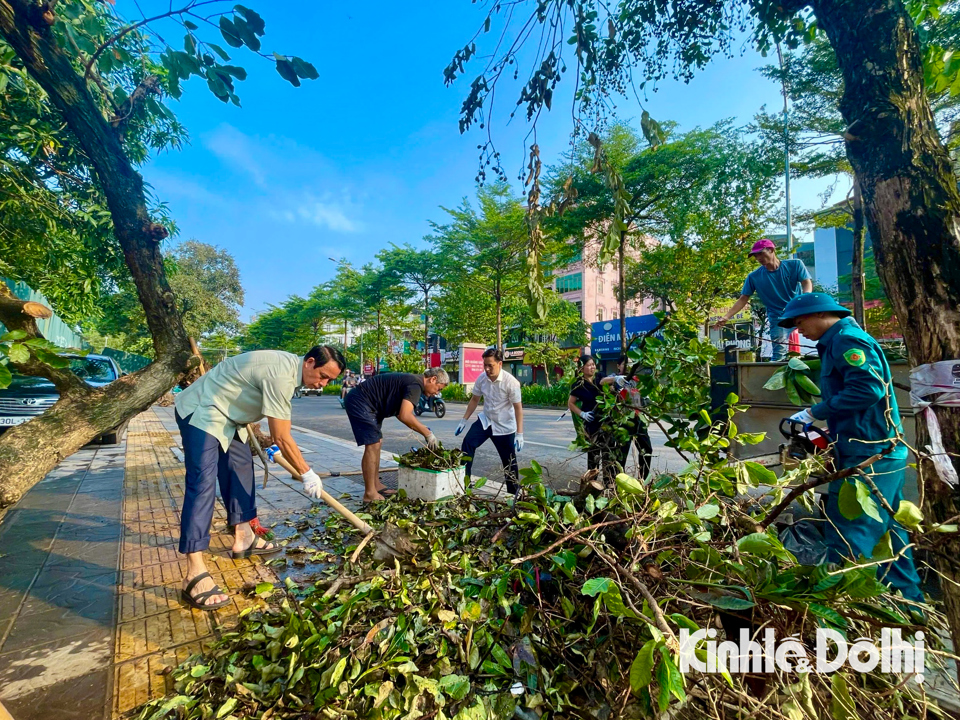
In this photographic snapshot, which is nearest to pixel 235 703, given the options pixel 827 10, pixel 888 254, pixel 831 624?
pixel 831 624

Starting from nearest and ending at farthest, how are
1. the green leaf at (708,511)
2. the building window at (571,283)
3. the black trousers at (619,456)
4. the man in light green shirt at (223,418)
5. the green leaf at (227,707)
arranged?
the green leaf at (227,707) < the green leaf at (708,511) < the man in light green shirt at (223,418) < the black trousers at (619,456) < the building window at (571,283)

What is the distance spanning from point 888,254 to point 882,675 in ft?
4.23

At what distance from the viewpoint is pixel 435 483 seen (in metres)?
3.84

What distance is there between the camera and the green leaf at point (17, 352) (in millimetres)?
1280

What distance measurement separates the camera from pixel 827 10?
1493mm

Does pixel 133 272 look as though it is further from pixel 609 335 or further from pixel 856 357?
pixel 609 335

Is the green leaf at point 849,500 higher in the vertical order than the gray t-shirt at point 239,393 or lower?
lower

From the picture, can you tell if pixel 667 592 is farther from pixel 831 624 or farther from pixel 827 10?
A: pixel 827 10

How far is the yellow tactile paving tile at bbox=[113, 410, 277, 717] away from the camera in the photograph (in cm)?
186

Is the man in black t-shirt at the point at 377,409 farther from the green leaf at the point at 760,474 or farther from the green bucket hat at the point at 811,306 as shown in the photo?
the green leaf at the point at 760,474

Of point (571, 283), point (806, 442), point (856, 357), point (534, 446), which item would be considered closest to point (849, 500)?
point (856, 357)

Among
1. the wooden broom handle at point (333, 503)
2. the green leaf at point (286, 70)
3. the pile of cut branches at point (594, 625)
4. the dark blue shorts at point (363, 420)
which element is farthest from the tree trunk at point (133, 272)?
the dark blue shorts at point (363, 420)

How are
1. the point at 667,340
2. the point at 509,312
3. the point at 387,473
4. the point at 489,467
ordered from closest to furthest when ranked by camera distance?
1. the point at 667,340
2. the point at 387,473
3. the point at 489,467
4. the point at 509,312

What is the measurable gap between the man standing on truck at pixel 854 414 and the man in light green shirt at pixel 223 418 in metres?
2.88
